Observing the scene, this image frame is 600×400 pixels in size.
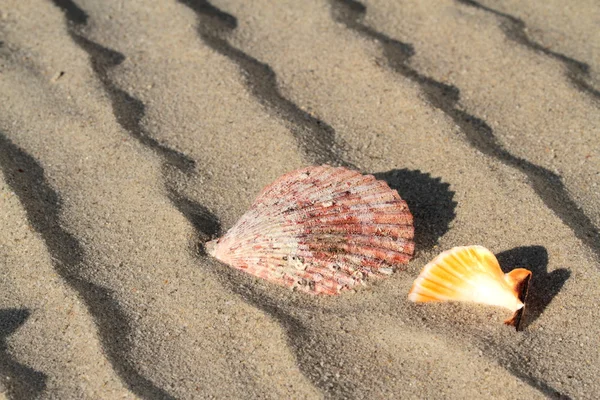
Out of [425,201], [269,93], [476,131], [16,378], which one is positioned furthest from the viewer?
[269,93]

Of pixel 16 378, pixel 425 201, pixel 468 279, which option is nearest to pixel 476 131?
pixel 425 201

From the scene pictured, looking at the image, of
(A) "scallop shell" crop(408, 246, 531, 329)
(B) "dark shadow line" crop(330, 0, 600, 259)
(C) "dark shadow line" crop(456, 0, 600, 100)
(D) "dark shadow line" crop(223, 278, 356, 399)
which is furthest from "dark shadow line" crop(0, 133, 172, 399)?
(C) "dark shadow line" crop(456, 0, 600, 100)

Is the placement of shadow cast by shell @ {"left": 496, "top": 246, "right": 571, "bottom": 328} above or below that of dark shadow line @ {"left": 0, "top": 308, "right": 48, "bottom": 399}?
above

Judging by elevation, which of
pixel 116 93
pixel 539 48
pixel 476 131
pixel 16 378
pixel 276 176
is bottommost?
pixel 16 378

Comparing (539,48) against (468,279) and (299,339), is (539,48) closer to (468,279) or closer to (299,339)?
(468,279)

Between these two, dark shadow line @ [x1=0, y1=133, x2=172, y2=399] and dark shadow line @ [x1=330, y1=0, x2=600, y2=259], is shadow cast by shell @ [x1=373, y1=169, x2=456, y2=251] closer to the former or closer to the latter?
dark shadow line @ [x1=330, y1=0, x2=600, y2=259]

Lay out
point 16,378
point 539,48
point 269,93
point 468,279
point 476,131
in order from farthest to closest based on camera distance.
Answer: point 539,48
point 269,93
point 476,131
point 468,279
point 16,378
